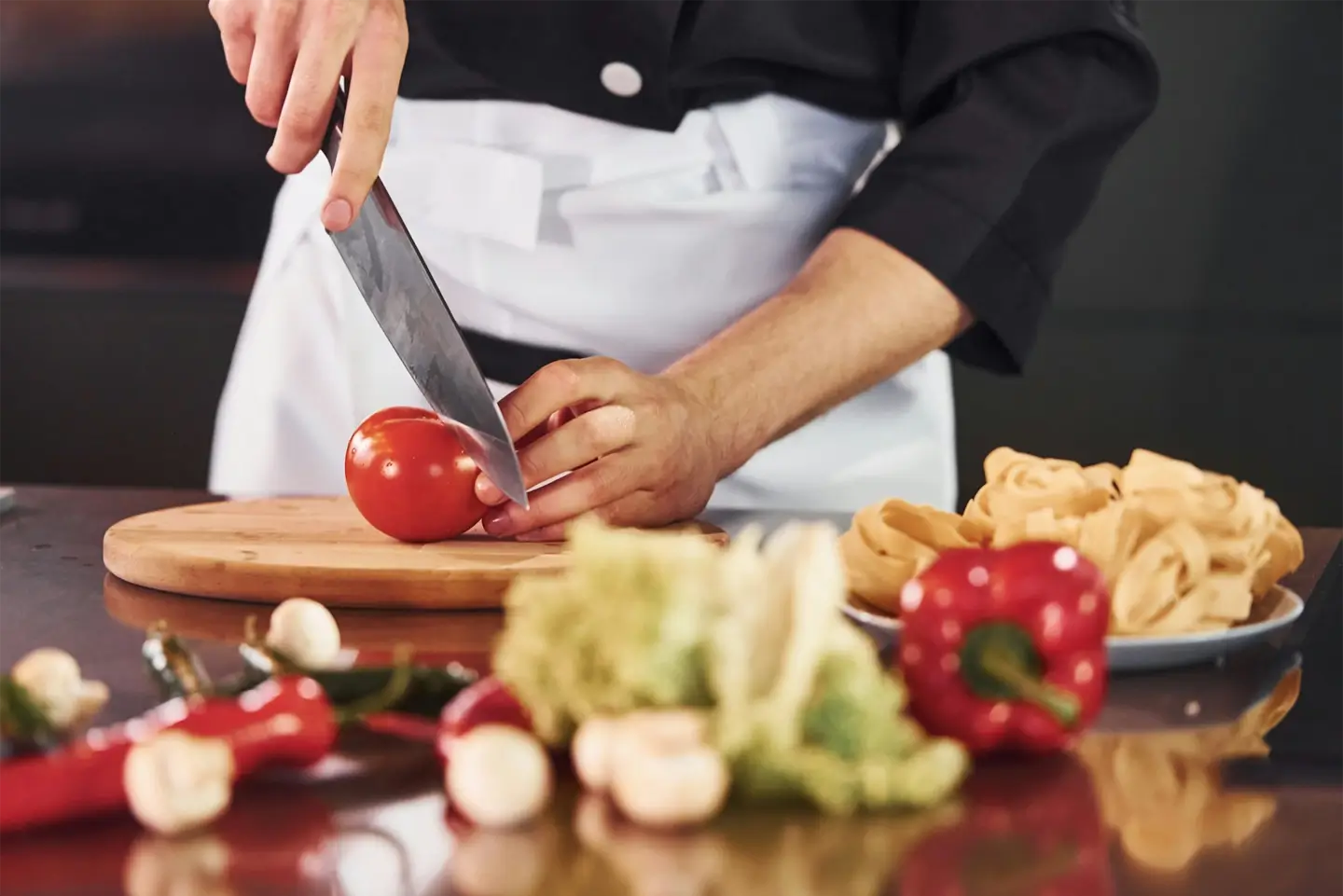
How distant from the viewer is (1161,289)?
2441 mm

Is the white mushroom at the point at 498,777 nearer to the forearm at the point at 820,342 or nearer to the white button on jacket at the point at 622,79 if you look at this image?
the forearm at the point at 820,342

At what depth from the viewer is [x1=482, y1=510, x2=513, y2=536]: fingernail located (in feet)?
3.68

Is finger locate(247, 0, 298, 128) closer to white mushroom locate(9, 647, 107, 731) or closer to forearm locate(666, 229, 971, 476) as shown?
forearm locate(666, 229, 971, 476)

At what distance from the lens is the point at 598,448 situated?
1144 mm

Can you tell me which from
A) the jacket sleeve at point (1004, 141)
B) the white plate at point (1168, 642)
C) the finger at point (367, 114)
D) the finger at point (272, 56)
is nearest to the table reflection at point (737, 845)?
the white plate at point (1168, 642)

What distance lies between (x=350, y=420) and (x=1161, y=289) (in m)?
1.35

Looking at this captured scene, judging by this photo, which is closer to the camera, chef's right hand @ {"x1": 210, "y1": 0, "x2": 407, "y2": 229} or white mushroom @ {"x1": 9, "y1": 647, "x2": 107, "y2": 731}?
white mushroom @ {"x1": 9, "y1": 647, "x2": 107, "y2": 731}

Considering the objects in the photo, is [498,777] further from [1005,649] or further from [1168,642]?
[1168,642]

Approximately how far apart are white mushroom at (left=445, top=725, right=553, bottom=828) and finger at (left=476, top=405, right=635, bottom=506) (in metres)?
0.54

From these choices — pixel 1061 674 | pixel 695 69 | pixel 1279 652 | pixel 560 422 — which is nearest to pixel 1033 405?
pixel 695 69

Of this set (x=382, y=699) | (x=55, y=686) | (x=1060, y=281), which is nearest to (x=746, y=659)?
(x=382, y=699)

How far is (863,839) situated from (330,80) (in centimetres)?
63

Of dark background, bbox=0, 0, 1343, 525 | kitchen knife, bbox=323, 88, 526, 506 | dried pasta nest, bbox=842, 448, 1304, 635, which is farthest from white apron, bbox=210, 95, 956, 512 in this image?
dark background, bbox=0, 0, 1343, 525

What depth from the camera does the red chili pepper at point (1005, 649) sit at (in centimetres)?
65
